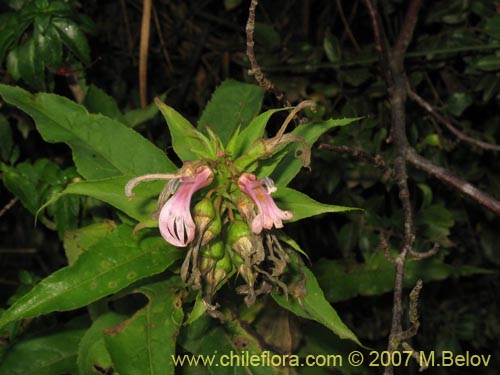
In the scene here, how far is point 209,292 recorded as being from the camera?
96 centimetres

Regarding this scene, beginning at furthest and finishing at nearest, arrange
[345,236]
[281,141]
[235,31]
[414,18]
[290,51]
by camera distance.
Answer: [235,31] → [290,51] → [345,236] → [414,18] → [281,141]

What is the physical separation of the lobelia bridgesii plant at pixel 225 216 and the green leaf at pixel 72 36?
47 cm

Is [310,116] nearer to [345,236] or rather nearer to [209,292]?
[345,236]

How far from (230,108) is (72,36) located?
16.0 inches

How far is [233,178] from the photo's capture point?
3.13ft

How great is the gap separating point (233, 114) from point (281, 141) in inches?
13.3

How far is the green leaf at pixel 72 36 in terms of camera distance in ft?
4.44

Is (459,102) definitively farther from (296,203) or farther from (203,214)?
(203,214)

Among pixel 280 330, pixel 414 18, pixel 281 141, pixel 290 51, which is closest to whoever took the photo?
pixel 281 141

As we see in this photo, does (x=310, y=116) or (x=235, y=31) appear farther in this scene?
(x=235, y=31)

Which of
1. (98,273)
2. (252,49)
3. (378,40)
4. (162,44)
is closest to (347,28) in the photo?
(378,40)

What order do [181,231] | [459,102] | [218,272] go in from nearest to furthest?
[181,231] → [218,272] → [459,102]

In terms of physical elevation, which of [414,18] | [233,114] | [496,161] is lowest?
[496,161]

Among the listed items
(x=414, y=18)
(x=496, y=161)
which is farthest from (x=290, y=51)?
(x=496, y=161)
